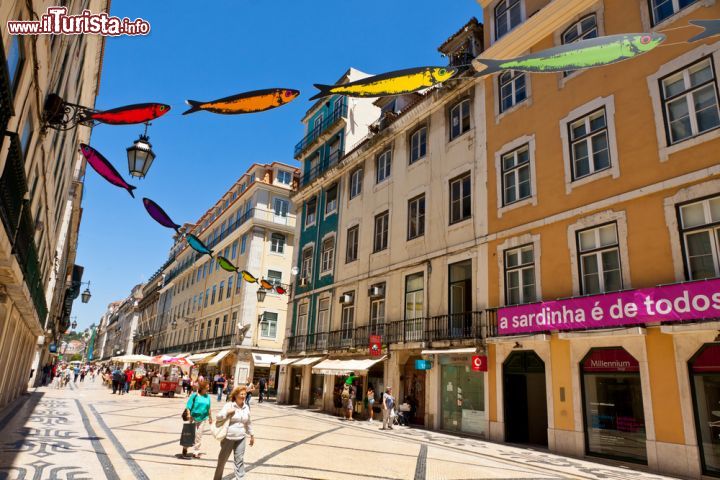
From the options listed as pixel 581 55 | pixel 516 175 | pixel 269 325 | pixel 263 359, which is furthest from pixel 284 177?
pixel 581 55

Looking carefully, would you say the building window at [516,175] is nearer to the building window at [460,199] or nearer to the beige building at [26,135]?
the building window at [460,199]

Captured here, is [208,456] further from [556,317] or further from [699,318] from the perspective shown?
[699,318]

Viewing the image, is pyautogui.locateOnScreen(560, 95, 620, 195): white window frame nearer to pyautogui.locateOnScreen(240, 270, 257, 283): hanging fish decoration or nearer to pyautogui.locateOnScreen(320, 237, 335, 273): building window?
pyautogui.locateOnScreen(240, 270, 257, 283): hanging fish decoration

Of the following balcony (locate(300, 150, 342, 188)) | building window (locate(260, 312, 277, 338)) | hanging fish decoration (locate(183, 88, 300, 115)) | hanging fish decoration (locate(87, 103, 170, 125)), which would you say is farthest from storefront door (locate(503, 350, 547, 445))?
building window (locate(260, 312, 277, 338))

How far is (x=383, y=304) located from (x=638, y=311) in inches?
444

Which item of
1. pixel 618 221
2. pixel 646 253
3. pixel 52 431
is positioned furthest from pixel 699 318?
pixel 52 431

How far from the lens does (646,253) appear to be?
11031 millimetres

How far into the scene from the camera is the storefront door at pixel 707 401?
938 centimetres

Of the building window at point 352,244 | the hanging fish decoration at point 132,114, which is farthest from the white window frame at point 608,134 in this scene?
the building window at point 352,244

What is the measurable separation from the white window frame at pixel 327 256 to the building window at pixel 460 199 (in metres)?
9.04

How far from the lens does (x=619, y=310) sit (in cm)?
1081

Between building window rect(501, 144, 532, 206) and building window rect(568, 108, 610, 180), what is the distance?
1.58 meters

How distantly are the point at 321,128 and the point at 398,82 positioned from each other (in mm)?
25420

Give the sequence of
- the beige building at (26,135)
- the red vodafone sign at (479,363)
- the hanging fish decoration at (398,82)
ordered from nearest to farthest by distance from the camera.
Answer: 1. the hanging fish decoration at (398,82)
2. the beige building at (26,135)
3. the red vodafone sign at (479,363)
